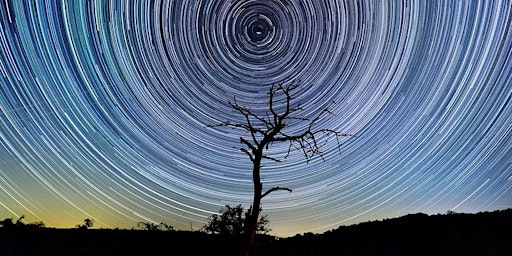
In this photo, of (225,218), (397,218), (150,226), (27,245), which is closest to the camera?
(27,245)

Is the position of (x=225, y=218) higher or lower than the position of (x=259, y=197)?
higher

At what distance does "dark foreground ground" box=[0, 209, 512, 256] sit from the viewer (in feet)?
43.1

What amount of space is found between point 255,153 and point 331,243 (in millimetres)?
6914

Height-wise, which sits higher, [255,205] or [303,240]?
[303,240]

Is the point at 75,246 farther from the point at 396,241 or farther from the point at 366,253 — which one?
the point at 396,241

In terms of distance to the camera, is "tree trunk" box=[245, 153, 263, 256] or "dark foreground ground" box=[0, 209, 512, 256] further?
"dark foreground ground" box=[0, 209, 512, 256]

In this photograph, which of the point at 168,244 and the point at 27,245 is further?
the point at 168,244

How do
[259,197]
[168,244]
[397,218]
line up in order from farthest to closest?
[397,218] < [168,244] < [259,197]

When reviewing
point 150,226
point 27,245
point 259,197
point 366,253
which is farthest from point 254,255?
point 150,226

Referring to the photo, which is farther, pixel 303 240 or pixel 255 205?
pixel 303 240

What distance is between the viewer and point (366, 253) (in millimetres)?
13102

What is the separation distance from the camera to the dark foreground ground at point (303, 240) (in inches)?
517

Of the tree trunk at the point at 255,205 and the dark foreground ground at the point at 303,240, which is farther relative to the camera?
the dark foreground ground at the point at 303,240

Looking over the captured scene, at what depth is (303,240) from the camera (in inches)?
675
